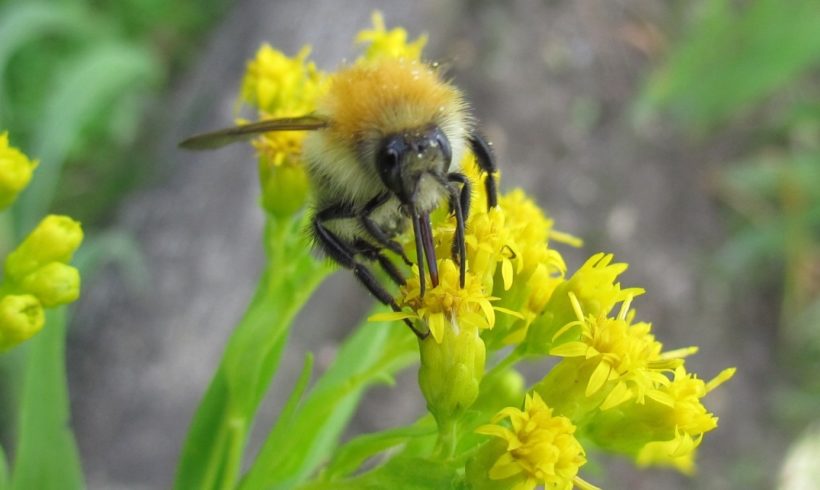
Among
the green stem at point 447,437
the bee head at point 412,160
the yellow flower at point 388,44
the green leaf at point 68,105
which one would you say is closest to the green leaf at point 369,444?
the green stem at point 447,437

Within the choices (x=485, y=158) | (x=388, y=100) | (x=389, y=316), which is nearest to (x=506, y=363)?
(x=389, y=316)

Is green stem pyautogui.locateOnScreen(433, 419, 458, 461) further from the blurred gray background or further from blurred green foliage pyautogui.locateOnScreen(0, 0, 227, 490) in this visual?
the blurred gray background

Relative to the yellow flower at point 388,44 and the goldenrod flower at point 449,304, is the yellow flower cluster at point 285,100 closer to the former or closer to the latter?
the yellow flower at point 388,44

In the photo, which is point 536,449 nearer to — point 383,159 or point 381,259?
point 381,259

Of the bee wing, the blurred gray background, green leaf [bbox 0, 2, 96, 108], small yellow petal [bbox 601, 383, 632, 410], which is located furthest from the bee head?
green leaf [bbox 0, 2, 96, 108]

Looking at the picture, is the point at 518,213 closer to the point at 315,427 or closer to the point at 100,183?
the point at 315,427
